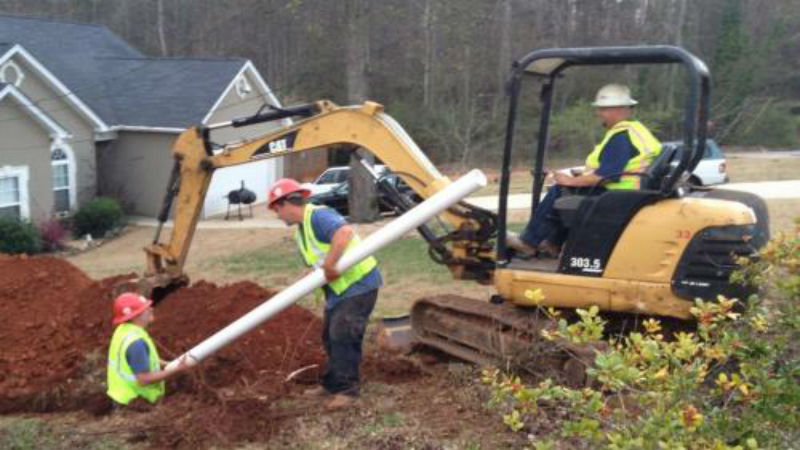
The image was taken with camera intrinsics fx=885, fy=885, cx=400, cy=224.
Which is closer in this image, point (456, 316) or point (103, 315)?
point (456, 316)

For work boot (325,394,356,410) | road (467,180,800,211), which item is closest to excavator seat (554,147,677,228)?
work boot (325,394,356,410)

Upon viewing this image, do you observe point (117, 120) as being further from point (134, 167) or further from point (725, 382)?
point (725, 382)

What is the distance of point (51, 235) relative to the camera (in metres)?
22.1

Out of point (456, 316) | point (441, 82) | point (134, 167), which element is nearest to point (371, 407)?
point (456, 316)

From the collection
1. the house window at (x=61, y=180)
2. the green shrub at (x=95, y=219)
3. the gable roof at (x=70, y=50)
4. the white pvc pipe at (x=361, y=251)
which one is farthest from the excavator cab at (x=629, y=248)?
the gable roof at (x=70, y=50)

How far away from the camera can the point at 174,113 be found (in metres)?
27.3

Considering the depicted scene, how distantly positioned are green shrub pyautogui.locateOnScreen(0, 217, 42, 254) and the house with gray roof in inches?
47.0

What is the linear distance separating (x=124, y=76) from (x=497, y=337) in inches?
1017

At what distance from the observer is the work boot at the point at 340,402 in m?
6.52

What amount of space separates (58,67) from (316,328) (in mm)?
23218

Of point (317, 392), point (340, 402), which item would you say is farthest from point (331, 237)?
point (317, 392)

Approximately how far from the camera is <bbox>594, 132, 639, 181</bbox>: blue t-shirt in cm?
664

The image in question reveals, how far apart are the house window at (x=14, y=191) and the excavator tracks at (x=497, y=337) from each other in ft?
55.6

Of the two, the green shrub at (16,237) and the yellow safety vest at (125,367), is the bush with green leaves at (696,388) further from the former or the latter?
the green shrub at (16,237)
